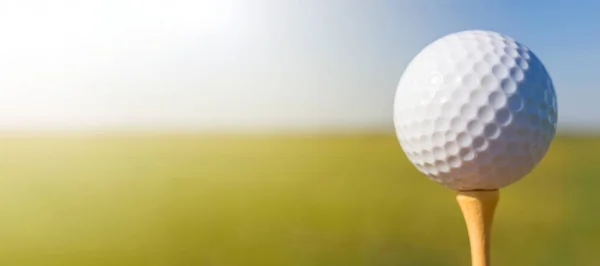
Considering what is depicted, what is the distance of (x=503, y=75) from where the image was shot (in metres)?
1.50

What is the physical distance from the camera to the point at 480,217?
61.2 inches

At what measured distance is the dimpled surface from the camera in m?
1.47

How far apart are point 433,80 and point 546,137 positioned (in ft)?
1.16

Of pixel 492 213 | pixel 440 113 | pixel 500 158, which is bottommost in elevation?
pixel 492 213

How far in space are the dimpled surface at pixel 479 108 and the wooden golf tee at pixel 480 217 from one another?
0.03 meters

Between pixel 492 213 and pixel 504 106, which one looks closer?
pixel 504 106

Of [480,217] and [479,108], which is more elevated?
[479,108]

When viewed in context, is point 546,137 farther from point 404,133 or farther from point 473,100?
point 404,133

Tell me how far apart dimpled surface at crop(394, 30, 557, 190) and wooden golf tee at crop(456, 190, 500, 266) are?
0.09 feet

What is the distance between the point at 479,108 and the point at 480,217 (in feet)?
1.01

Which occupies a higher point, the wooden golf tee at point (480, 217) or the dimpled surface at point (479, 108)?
the dimpled surface at point (479, 108)

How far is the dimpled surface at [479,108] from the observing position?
147cm

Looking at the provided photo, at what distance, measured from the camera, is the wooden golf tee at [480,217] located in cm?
155

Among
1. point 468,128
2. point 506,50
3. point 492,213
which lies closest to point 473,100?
point 468,128
